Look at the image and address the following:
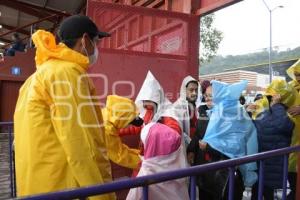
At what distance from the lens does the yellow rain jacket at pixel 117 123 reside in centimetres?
279

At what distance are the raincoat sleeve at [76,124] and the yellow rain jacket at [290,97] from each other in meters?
2.13

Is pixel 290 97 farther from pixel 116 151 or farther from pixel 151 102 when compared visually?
pixel 116 151

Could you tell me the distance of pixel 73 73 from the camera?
160 cm

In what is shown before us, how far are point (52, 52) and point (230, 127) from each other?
5.27 ft

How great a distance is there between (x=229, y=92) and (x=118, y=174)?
1326mm

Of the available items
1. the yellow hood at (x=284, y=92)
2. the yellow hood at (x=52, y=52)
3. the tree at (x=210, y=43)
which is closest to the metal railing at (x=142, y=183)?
the yellow hood at (x=52, y=52)

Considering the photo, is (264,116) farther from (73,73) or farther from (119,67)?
(73,73)

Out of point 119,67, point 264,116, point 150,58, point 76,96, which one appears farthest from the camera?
point 150,58

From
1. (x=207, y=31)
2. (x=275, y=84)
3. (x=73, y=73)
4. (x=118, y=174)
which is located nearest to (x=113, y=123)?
(x=118, y=174)

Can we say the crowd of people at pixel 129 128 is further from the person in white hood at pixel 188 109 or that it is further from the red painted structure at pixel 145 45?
the red painted structure at pixel 145 45

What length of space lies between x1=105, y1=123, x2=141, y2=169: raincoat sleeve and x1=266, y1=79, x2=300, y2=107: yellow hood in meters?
1.42

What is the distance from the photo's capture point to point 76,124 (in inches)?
60.7

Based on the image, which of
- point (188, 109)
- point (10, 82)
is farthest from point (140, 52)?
point (10, 82)

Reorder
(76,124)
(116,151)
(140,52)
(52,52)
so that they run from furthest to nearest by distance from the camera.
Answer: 1. (140,52)
2. (116,151)
3. (52,52)
4. (76,124)
